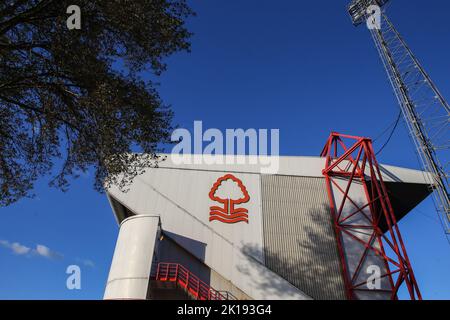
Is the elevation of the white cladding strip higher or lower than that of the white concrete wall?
higher

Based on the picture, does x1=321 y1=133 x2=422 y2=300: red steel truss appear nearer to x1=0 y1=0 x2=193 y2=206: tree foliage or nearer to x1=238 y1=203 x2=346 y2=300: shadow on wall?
x1=238 y1=203 x2=346 y2=300: shadow on wall

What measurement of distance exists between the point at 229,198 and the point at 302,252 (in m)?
7.28

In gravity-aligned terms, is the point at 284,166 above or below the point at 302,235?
above

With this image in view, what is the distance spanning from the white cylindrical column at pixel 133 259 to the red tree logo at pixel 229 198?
5436 millimetres

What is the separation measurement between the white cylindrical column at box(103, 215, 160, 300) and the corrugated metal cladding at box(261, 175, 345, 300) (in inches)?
356

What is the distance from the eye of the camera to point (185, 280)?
1905 cm

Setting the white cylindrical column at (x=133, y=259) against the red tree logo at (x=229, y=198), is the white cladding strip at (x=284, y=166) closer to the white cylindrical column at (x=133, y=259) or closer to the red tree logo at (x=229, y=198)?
the red tree logo at (x=229, y=198)

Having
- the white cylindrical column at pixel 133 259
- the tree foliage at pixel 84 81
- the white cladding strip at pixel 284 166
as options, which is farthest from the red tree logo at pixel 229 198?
the tree foliage at pixel 84 81

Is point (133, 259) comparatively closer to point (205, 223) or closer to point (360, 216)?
point (205, 223)

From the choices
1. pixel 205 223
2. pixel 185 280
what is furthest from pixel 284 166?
pixel 185 280

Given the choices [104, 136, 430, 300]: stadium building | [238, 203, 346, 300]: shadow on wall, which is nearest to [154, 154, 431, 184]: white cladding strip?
[104, 136, 430, 300]: stadium building

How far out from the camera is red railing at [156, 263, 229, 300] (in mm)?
18344
